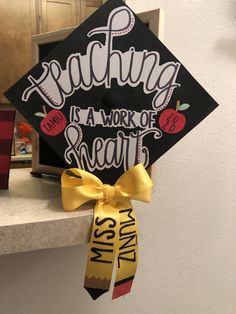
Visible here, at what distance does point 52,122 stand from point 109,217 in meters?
0.15

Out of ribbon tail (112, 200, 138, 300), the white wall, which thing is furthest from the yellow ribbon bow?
A: the white wall

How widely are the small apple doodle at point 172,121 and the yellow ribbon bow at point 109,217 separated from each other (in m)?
0.07

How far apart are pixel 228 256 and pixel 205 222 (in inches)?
4.4

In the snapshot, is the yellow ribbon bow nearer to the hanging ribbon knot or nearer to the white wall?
the hanging ribbon knot

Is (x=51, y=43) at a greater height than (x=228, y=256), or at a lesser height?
greater

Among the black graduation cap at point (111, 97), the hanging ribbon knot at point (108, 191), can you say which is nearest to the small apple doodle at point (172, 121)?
the black graduation cap at point (111, 97)

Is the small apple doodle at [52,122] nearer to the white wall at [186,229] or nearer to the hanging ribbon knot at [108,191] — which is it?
the hanging ribbon knot at [108,191]

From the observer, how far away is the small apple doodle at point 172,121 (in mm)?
416

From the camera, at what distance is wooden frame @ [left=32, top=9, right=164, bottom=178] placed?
0.43 metres

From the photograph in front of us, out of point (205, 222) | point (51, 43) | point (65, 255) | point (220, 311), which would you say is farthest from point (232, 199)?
point (51, 43)

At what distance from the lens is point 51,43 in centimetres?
51

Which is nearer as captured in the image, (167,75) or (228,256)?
(167,75)

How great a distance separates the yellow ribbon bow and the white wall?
0.65 feet

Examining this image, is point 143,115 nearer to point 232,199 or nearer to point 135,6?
point 135,6
